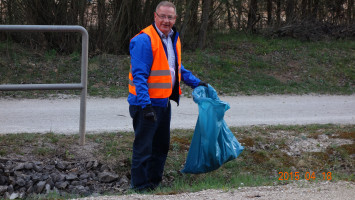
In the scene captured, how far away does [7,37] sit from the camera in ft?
38.1

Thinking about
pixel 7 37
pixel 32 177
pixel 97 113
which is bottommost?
pixel 32 177

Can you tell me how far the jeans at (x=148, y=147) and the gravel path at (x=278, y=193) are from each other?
640mm

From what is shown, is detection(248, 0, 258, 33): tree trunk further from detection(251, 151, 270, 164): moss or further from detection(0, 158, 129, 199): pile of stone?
detection(0, 158, 129, 199): pile of stone

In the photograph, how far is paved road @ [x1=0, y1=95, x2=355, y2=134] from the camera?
22.8ft

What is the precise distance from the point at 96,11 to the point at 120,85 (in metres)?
2.95

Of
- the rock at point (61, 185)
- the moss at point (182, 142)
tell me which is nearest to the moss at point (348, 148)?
the moss at point (182, 142)

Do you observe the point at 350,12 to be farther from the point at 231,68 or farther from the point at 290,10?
the point at 231,68

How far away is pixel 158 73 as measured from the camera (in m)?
4.57

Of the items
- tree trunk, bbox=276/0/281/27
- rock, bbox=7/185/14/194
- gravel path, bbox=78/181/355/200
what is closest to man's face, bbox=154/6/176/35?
gravel path, bbox=78/181/355/200

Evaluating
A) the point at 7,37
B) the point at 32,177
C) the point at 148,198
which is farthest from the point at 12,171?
the point at 7,37

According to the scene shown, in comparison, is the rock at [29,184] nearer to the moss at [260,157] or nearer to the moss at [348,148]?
the moss at [260,157]

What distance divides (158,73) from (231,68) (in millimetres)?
7152

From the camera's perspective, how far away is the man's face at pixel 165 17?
4523mm

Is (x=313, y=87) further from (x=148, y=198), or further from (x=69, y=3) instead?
(x=148, y=198)
